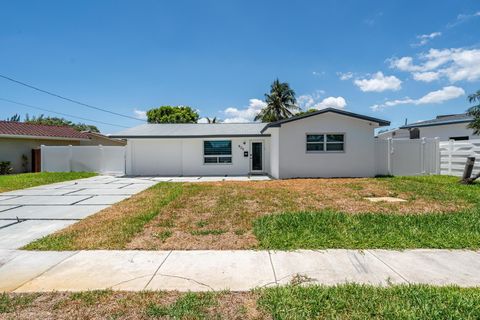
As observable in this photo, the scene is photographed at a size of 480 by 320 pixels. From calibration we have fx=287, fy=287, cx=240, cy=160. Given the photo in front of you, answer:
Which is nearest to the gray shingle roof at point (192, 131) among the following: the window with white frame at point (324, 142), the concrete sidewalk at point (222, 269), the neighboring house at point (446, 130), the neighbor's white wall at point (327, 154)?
the neighbor's white wall at point (327, 154)

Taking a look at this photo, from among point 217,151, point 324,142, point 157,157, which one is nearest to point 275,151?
point 324,142

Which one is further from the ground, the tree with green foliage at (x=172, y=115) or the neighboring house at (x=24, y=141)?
the tree with green foliage at (x=172, y=115)

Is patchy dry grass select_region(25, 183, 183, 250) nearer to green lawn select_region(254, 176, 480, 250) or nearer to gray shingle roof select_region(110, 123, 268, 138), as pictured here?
green lawn select_region(254, 176, 480, 250)

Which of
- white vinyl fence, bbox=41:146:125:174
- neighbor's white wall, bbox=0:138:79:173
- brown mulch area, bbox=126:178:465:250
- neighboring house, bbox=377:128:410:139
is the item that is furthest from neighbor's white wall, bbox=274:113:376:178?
neighbor's white wall, bbox=0:138:79:173

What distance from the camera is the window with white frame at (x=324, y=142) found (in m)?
14.7

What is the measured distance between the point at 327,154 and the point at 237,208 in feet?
27.9

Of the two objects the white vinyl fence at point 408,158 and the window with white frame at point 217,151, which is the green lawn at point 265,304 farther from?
the window with white frame at point 217,151

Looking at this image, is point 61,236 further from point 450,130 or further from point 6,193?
point 450,130

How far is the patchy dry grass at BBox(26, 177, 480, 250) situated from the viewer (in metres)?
5.07

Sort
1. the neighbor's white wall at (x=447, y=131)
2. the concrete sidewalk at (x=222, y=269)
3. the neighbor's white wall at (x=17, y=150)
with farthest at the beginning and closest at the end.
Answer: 1. the neighbor's white wall at (x=17, y=150)
2. the neighbor's white wall at (x=447, y=131)
3. the concrete sidewalk at (x=222, y=269)

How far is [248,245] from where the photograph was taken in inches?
189

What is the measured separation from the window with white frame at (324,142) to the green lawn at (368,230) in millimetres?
8020

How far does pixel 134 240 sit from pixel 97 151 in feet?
51.3

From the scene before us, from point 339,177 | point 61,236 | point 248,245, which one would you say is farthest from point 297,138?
point 61,236
